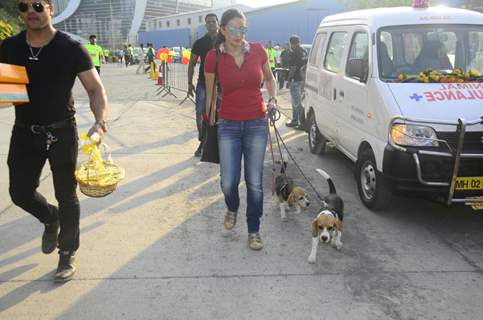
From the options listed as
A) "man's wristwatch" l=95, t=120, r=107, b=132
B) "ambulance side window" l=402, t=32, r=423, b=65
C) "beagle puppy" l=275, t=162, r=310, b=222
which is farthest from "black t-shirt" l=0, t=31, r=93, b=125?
"ambulance side window" l=402, t=32, r=423, b=65

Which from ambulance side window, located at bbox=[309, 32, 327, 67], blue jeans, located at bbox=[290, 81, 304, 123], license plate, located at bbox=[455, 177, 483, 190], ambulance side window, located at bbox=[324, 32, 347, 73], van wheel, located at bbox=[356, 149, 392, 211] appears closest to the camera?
license plate, located at bbox=[455, 177, 483, 190]

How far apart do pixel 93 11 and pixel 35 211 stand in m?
118

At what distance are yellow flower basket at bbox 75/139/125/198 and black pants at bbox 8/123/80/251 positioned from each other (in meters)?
0.13

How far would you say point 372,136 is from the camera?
469 cm

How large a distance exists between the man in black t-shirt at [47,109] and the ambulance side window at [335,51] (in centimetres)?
361

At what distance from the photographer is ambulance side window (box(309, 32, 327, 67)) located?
22.6 feet

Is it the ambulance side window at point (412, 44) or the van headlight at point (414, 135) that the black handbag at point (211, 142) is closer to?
the van headlight at point (414, 135)

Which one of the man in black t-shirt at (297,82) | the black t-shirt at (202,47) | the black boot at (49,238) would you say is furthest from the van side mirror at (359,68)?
the man in black t-shirt at (297,82)

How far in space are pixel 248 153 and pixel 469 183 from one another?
2.02m

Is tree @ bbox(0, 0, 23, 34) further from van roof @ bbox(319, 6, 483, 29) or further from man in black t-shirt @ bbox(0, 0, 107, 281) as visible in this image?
man in black t-shirt @ bbox(0, 0, 107, 281)

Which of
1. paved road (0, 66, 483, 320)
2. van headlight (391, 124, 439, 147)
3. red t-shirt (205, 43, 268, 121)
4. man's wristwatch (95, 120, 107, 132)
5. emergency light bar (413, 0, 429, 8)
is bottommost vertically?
paved road (0, 66, 483, 320)

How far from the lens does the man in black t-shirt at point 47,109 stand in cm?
302

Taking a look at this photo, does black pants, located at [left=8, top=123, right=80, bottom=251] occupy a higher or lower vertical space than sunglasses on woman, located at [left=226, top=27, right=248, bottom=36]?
lower

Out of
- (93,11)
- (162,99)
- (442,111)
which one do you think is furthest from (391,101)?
(93,11)
